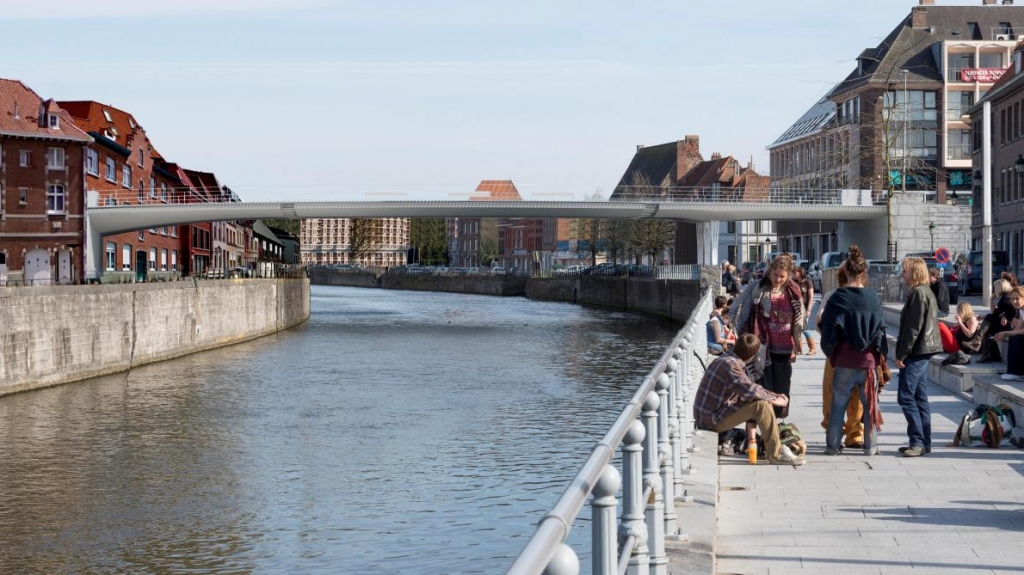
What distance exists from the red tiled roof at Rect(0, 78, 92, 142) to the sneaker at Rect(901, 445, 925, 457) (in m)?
44.9

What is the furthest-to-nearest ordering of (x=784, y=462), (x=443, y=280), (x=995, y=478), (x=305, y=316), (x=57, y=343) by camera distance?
(x=443, y=280), (x=305, y=316), (x=57, y=343), (x=784, y=462), (x=995, y=478)

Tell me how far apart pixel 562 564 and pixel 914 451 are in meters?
8.54

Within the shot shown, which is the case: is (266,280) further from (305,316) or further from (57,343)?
(57,343)

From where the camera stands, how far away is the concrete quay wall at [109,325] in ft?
92.8

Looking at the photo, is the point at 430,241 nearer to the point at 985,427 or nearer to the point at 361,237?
the point at 361,237

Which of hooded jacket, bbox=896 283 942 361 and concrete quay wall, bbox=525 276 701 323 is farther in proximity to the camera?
concrete quay wall, bbox=525 276 701 323

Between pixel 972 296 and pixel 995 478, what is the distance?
36.7 meters

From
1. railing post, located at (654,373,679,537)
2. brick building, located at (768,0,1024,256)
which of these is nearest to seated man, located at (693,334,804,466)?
railing post, located at (654,373,679,537)

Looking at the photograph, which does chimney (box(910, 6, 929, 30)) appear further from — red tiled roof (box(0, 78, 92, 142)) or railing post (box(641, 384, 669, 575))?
railing post (box(641, 384, 669, 575))

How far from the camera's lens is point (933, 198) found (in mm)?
83125

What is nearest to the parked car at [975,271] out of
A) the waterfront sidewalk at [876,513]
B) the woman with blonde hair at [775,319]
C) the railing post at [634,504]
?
the waterfront sidewalk at [876,513]

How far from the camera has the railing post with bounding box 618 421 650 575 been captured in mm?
4977

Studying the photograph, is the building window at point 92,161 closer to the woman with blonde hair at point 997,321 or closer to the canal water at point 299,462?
the canal water at point 299,462

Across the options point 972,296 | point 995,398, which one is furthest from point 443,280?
point 995,398
